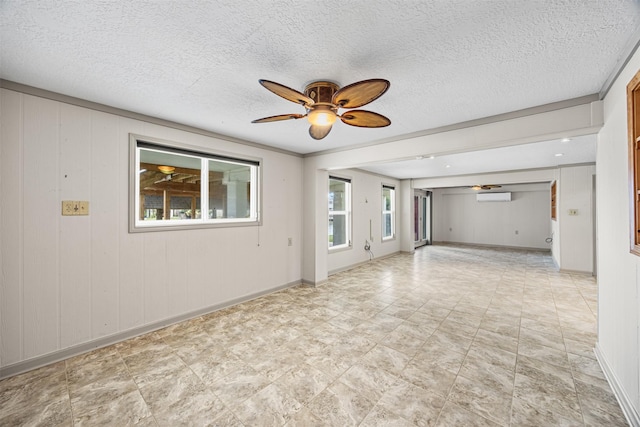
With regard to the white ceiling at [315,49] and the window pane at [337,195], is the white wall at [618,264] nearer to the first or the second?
the white ceiling at [315,49]

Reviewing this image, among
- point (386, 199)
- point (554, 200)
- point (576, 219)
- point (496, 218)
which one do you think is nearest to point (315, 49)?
point (386, 199)

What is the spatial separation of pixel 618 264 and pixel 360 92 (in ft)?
7.36

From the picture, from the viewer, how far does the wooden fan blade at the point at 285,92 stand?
1.57 metres

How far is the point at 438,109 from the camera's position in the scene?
261 cm

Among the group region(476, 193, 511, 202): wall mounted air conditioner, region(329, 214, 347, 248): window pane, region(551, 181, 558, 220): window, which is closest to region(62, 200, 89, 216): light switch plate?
region(329, 214, 347, 248): window pane

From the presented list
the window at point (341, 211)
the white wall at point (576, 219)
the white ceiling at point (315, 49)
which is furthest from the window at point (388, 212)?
the white ceiling at point (315, 49)

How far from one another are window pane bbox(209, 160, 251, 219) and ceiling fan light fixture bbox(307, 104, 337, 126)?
6.78ft

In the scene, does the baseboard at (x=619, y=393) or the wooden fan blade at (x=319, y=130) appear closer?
the baseboard at (x=619, y=393)

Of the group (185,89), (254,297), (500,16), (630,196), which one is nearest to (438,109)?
(500,16)

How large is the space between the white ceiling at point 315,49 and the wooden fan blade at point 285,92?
236mm

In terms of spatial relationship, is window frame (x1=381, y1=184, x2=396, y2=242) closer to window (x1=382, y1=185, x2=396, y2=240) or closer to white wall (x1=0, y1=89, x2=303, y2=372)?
window (x1=382, y1=185, x2=396, y2=240)

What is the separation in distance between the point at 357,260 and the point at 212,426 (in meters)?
4.80

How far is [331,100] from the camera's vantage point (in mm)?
1899

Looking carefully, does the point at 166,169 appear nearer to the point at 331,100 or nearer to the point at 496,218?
the point at 331,100
